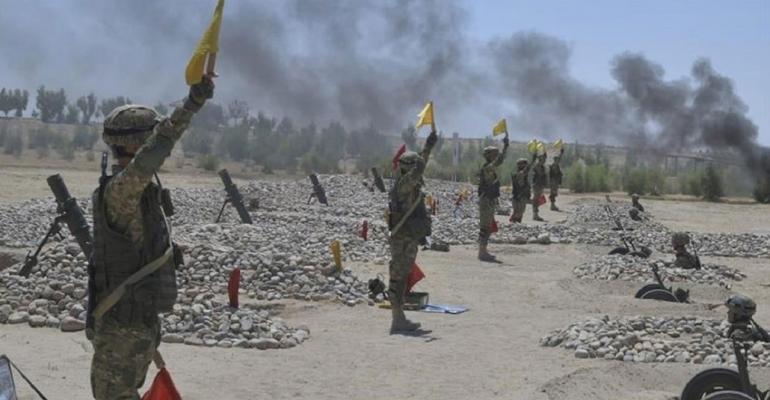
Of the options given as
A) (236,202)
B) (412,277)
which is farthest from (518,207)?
(412,277)

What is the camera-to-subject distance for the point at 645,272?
1641 centimetres

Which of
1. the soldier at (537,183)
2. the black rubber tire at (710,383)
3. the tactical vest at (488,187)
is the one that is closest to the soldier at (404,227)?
the black rubber tire at (710,383)

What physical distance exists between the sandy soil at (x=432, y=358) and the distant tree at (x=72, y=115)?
3126 inches

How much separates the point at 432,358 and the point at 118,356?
5.13m

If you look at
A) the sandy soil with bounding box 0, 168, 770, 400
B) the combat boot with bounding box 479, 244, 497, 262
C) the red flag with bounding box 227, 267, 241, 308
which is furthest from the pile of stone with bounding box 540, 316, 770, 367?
the combat boot with bounding box 479, 244, 497, 262

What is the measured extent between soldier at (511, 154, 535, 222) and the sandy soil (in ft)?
30.6

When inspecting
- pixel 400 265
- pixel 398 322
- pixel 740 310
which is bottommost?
pixel 398 322

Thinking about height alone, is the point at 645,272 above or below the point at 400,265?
below

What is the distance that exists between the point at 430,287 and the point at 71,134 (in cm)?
6904

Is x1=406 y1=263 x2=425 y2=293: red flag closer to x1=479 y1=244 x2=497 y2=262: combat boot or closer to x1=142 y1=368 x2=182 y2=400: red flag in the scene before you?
x1=142 y1=368 x2=182 y2=400: red flag

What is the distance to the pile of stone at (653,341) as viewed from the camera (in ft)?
31.1

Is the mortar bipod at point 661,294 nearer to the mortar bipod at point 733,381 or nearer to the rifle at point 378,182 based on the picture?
the mortar bipod at point 733,381

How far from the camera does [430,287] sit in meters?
15.5

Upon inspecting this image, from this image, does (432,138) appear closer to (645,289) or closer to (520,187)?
(645,289)
